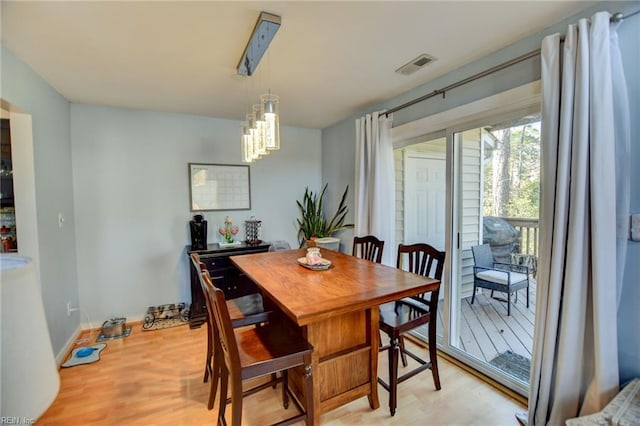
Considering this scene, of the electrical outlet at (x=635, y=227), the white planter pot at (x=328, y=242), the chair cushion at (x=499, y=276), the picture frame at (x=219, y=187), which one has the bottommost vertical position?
the chair cushion at (x=499, y=276)

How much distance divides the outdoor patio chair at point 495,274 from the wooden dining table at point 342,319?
999 millimetres

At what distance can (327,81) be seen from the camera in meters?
2.59

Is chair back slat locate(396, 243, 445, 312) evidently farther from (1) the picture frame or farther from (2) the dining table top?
(1) the picture frame

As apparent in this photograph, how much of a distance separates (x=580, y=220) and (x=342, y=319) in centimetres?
138

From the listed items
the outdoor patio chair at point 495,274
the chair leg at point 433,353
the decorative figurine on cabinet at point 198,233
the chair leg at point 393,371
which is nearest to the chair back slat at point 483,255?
the outdoor patio chair at point 495,274

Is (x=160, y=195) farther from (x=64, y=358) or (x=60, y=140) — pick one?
(x=64, y=358)

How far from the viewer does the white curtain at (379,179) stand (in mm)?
3025

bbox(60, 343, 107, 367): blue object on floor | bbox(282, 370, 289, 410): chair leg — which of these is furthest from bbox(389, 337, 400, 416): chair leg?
bbox(60, 343, 107, 367): blue object on floor

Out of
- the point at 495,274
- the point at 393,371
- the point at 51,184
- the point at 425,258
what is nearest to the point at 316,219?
the point at 425,258

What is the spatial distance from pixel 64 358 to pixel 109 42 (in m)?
2.60

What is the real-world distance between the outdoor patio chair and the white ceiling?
5.06ft

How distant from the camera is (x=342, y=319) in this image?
181 cm

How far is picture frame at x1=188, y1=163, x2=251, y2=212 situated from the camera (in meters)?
3.59

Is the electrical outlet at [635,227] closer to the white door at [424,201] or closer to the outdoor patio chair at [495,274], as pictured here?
the outdoor patio chair at [495,274]
